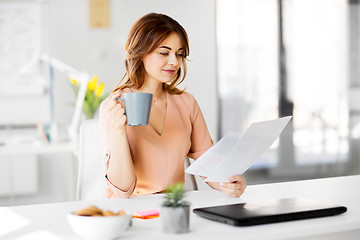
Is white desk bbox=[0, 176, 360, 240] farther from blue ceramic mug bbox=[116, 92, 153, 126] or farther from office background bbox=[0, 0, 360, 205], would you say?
office background bbox=[0, 0, 360, 205]

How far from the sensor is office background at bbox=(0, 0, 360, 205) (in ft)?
12.8

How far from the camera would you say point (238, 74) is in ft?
15.5

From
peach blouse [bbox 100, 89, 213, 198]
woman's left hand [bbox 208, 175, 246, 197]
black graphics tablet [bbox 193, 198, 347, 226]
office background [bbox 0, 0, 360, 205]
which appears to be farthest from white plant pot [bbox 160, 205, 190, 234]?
office background [bbox 0, 0, 360, 205]

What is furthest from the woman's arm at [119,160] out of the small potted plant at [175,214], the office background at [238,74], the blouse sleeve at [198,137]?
the office background at [238,74]

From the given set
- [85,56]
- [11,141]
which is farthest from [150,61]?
[85,56]

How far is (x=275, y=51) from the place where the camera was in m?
4.80

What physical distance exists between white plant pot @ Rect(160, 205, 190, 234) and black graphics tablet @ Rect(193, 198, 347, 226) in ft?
0.35

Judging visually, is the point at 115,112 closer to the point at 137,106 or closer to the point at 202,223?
the point at 137,106

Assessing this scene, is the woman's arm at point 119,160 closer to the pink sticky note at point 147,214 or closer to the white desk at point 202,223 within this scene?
the white desk at point 202,223

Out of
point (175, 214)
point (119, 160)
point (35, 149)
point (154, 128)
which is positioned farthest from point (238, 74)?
point (175, 214)

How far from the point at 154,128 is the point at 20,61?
2497 millimetres

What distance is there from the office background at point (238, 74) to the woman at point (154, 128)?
228cm

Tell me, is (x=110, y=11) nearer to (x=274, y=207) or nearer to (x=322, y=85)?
(x=322, y=85)

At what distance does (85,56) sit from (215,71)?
42.5 inches
